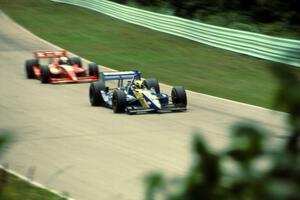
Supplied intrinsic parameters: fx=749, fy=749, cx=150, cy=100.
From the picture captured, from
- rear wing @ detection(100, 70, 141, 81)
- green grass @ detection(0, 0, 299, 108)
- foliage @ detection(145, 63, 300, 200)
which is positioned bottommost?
green grass @ detection(0, 0, 299, 108)

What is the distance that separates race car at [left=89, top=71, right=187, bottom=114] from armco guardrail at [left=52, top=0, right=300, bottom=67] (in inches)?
205

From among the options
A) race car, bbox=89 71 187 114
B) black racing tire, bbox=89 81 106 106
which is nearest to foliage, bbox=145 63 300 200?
race car, bbox=89 71 187 114

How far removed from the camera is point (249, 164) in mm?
1464

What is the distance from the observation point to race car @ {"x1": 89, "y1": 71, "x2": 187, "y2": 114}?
1438 centimetres

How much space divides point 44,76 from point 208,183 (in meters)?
17.3

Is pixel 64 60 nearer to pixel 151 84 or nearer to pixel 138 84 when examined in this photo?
pixel 151 84

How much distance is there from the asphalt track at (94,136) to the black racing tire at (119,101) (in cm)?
21

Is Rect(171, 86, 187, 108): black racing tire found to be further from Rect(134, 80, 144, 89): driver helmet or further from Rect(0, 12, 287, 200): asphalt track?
Rect(134, 80, 144, 89): driver helmet

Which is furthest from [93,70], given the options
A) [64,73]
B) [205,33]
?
[205,33]

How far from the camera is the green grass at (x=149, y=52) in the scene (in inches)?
774

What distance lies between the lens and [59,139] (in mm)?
11977

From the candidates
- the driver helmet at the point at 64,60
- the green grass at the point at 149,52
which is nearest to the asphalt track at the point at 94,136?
the driver helmet at the point at 64,60

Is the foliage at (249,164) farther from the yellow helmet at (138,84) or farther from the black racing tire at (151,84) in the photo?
the black racing tire at (151,84)

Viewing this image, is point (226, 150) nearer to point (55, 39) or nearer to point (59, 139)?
point (59, 139)
